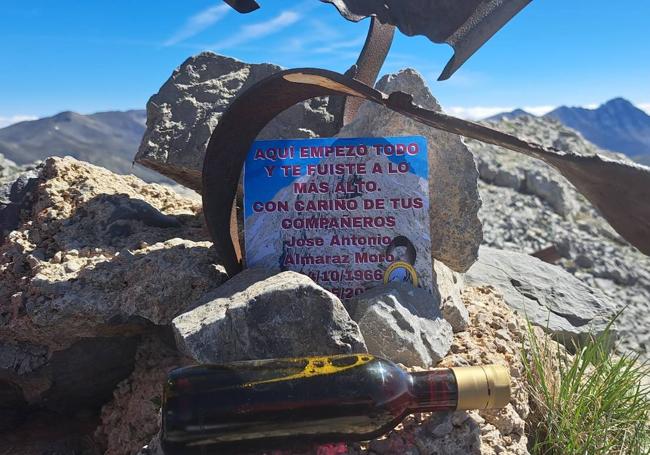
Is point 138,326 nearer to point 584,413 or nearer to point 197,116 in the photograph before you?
point 197,116

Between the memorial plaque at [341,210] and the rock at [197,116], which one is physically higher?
the rock at [197,116]

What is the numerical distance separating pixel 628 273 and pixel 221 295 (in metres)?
9.82

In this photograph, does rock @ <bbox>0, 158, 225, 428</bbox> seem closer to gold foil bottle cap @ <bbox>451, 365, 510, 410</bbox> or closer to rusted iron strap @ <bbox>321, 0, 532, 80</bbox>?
gold foil bottle cap @ <bbox>451, 365, 510, 410</bbox>

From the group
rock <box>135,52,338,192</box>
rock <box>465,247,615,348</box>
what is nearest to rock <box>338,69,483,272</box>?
rock <box>135,52,338,192</box>

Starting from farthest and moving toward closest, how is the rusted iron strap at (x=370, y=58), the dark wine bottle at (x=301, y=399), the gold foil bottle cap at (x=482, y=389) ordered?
1. the rusted iron strap at (x=370, y=58)
2. the gold foil bottle cap at (x=482, y=389)
3. the dark wine bottle at (x=301, y=399)

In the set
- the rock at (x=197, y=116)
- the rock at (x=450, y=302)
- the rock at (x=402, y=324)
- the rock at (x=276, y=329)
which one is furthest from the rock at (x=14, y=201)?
the rock at (x=450, y=302)

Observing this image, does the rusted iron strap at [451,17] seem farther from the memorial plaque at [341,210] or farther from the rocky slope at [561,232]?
the rocky slope at [561,232]

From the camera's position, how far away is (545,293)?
4.20 metres

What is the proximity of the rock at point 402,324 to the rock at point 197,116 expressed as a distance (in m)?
1.16

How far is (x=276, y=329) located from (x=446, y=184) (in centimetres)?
114

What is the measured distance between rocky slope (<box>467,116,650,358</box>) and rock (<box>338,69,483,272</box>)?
10.9 ft

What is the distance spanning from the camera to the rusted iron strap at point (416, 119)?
2111mm

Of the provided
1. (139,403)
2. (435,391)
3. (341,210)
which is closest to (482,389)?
(435,391)

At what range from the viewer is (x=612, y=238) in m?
12.4
